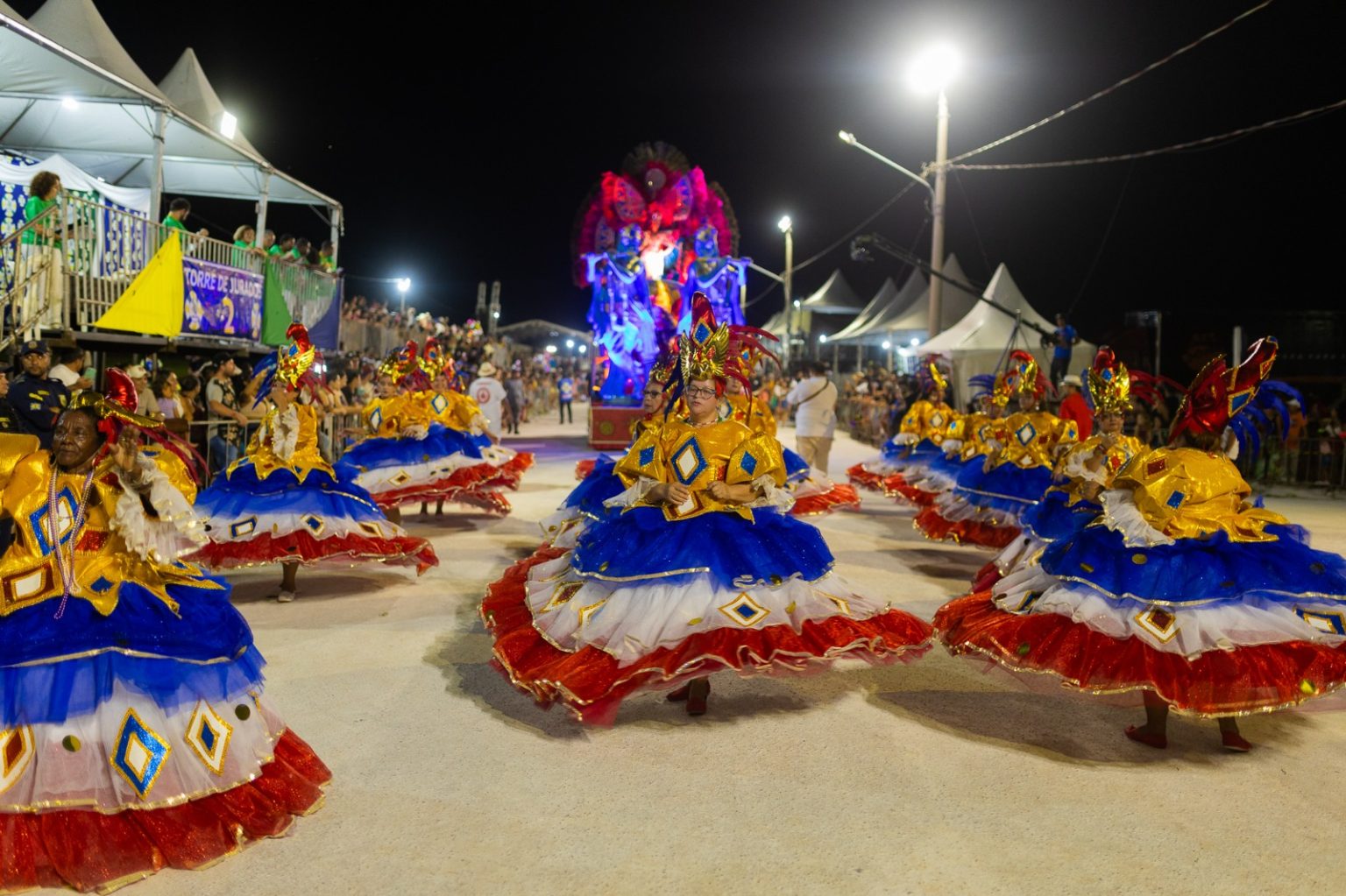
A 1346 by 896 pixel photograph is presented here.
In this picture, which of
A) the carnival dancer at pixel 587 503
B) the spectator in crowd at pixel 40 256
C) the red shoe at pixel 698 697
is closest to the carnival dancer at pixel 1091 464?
the red shoe at pixel 698 697

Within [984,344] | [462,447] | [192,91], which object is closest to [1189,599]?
[462,447]

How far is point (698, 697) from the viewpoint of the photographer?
557 centimetres

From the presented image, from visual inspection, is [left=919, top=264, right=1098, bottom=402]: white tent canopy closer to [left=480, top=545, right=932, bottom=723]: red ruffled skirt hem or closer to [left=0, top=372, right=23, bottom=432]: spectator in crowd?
[left=480, top=545, right=932, bottom=723]: red ruffled skirt hem

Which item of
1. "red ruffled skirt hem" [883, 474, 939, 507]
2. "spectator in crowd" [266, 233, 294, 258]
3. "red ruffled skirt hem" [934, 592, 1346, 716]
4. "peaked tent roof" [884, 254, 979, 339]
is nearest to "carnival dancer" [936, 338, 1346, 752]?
"red ruffled skirt hem" [934, 592, 1346, 716]

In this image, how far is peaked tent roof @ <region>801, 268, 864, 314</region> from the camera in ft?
148

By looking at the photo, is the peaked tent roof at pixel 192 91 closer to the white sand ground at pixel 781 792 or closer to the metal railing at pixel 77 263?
the metal railing at pixel 77 263

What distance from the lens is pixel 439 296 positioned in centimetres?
7094

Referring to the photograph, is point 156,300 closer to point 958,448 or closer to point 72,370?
point 72,370

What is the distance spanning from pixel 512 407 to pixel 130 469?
78.0ft

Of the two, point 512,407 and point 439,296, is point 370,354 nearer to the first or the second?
point 512,407

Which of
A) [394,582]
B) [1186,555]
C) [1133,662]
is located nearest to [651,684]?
[1133,662]

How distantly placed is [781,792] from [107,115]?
601 inches

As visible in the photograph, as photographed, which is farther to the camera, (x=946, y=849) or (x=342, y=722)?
(x=342, y=722)

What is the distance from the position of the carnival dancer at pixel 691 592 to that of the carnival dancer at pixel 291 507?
84.5 inches
